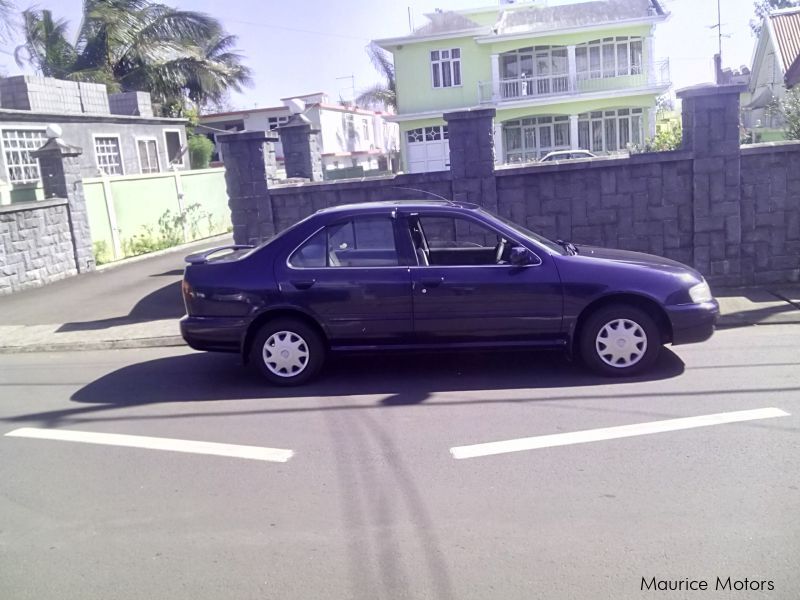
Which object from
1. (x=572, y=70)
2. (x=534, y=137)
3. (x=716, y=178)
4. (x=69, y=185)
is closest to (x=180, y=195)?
(x=69, y=185)

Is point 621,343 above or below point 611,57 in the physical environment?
below

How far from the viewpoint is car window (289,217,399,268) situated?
7.16 meters

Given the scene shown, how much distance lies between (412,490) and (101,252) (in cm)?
1405

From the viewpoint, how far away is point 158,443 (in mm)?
5883

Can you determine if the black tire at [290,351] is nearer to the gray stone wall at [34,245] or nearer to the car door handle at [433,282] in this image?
the car door handle at [433,282]

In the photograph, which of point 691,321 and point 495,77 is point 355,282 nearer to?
point 691,321

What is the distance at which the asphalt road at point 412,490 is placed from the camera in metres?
3.77

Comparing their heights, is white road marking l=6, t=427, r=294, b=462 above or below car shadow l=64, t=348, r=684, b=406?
above

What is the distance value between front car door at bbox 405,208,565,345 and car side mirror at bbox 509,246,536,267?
44mm

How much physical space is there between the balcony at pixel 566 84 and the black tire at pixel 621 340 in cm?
3241

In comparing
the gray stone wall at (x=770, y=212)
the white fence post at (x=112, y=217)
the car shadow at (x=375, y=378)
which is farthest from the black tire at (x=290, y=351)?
the white fence post at (x=112, y=217)

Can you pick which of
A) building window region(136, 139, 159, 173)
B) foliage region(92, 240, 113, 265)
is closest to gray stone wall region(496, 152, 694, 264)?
foliage region(92, 240, 113, 265)

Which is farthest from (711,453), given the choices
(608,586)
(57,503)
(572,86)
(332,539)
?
(572,86)

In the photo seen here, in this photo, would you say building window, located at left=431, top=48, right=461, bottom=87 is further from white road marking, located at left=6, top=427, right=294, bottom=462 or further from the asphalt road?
white road marking, located at left=6, top=427, right=294, bottom=462
